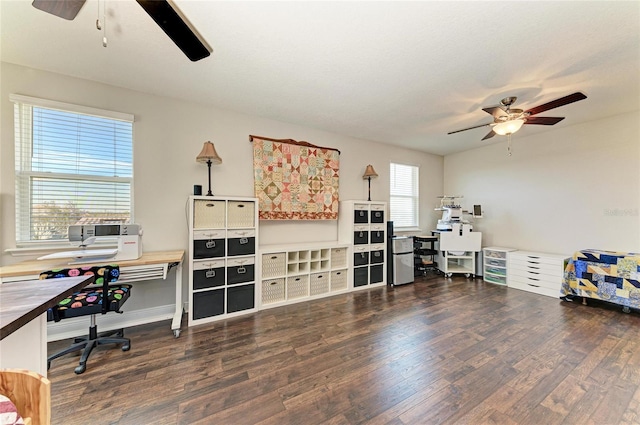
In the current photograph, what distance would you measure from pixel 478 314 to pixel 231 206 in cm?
338

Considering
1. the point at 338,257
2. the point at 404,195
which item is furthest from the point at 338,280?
the point at 404,195

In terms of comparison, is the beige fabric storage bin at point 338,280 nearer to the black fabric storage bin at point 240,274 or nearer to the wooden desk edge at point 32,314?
the black fabric storage bin at point 240,274

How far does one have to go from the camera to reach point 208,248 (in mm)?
2791

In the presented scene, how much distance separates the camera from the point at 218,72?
7.81 feet

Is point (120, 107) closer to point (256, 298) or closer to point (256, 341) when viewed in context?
point (256, 298)

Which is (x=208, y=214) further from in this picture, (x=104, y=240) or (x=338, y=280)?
(x=338, y=280)

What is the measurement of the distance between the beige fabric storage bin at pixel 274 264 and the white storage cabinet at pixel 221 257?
5.0 inches

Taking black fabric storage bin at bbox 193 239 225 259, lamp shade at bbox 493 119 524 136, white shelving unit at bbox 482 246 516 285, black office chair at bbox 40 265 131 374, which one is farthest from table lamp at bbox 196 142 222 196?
white shelving unit at bbox 482 246 516 285

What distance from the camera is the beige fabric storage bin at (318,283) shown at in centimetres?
351

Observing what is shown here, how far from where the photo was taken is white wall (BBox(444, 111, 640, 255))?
10.9 feet

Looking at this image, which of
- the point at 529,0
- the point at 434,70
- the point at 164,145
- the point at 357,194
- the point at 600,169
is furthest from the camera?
the point at 357,194

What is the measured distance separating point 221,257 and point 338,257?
1.77 meters

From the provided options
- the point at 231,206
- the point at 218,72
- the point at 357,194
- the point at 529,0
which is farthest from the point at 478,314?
the point at 218,72

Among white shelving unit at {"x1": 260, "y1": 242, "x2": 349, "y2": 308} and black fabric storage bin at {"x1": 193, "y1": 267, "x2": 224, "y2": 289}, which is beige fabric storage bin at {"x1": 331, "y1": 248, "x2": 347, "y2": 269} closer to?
white shelving unit at {"x1": 260, "y1": 242, "x2": 349, "y2": 308}
